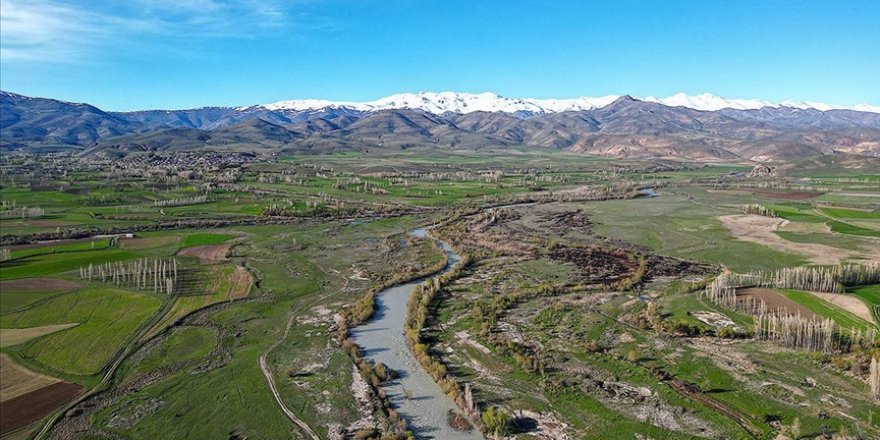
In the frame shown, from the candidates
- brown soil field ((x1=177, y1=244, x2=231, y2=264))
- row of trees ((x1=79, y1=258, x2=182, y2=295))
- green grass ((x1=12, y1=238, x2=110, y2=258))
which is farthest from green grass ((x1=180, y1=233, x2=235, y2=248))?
row of trees ((x1=79, y1=258, x2=182, y2=295))

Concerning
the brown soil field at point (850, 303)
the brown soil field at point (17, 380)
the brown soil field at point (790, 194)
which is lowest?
the brown soil field at point (17, 380)

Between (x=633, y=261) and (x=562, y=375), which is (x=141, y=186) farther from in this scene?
(x=562, y=375)

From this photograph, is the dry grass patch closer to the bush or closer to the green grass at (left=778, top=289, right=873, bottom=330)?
the green grass at (left=778, top=289, right=873, bottom=330)

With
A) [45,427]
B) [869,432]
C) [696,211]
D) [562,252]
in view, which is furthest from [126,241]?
[696,211]

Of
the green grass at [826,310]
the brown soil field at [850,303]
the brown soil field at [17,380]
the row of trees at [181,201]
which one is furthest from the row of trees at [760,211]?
the row of trees at [181,201]

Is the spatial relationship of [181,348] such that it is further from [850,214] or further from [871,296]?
[850,214]

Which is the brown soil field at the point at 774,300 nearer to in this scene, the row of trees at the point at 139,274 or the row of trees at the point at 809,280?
the row of trees at the point at 809,280
